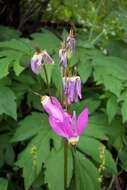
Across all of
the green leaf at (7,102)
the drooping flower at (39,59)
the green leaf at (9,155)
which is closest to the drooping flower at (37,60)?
the drooping flower at (39,59)

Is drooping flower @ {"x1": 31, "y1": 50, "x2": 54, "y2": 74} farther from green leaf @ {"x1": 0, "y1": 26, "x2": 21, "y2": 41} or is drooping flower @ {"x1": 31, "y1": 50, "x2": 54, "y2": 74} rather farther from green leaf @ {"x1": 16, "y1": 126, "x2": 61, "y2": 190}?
green leaf @ {"x1": 0, "y1": 26, "x2": 21, "y2": 41}

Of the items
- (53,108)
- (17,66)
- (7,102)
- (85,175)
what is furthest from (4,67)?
(53,108)

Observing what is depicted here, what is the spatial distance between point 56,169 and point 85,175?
14 cm

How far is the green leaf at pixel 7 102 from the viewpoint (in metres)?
2.15

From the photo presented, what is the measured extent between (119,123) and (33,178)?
544mm

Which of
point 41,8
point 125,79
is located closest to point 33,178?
point 125,79

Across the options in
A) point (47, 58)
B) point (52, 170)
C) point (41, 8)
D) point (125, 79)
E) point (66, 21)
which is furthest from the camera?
point (66, 21)

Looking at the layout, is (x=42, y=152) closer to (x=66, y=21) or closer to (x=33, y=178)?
(x=33, y=178)

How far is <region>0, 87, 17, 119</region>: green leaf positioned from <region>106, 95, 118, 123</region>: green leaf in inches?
18.0

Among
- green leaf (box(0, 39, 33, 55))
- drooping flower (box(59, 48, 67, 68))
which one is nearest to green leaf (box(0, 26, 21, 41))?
green leaf (box(0, 39, 33, 55))

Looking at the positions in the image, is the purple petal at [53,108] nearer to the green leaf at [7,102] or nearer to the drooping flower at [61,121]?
the drooping flower at [61,121]

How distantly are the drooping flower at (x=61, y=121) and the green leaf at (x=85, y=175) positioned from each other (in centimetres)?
56

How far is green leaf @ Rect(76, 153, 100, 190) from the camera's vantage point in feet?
6.92

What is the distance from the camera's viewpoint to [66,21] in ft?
12.1
